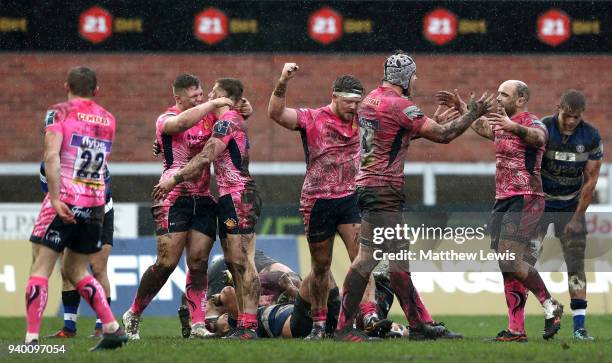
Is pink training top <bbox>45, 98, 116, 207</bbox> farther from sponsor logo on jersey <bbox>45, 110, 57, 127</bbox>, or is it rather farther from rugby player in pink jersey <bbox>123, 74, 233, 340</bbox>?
rugby player in pink jersey <bbox>123, 74, 233, 340</bbox>

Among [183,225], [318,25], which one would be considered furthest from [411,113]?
[318,25]

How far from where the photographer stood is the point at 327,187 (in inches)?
419

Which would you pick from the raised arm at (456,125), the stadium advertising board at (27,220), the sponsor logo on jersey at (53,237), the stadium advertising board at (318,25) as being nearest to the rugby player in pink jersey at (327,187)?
the raised arm at (456,125)

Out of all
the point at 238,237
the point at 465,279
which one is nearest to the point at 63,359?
the point at 238,237

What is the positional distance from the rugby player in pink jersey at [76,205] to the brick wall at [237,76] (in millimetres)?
10485

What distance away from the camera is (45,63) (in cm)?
1995

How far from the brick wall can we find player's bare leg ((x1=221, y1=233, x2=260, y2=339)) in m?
9.37

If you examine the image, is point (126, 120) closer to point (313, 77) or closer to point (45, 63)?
point (45, 63)

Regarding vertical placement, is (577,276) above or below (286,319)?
above

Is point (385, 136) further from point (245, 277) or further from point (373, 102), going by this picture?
point (245, 277)

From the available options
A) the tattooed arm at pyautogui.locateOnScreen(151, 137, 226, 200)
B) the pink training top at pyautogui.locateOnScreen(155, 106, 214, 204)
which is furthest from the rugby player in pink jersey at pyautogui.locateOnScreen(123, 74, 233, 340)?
the tattooed arm at pyautogui.locateOnScreen(151, 137, 226, 200)

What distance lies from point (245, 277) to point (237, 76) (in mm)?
9640

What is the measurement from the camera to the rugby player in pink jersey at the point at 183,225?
11.1 metres

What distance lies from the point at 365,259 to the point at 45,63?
1122 centimetres
